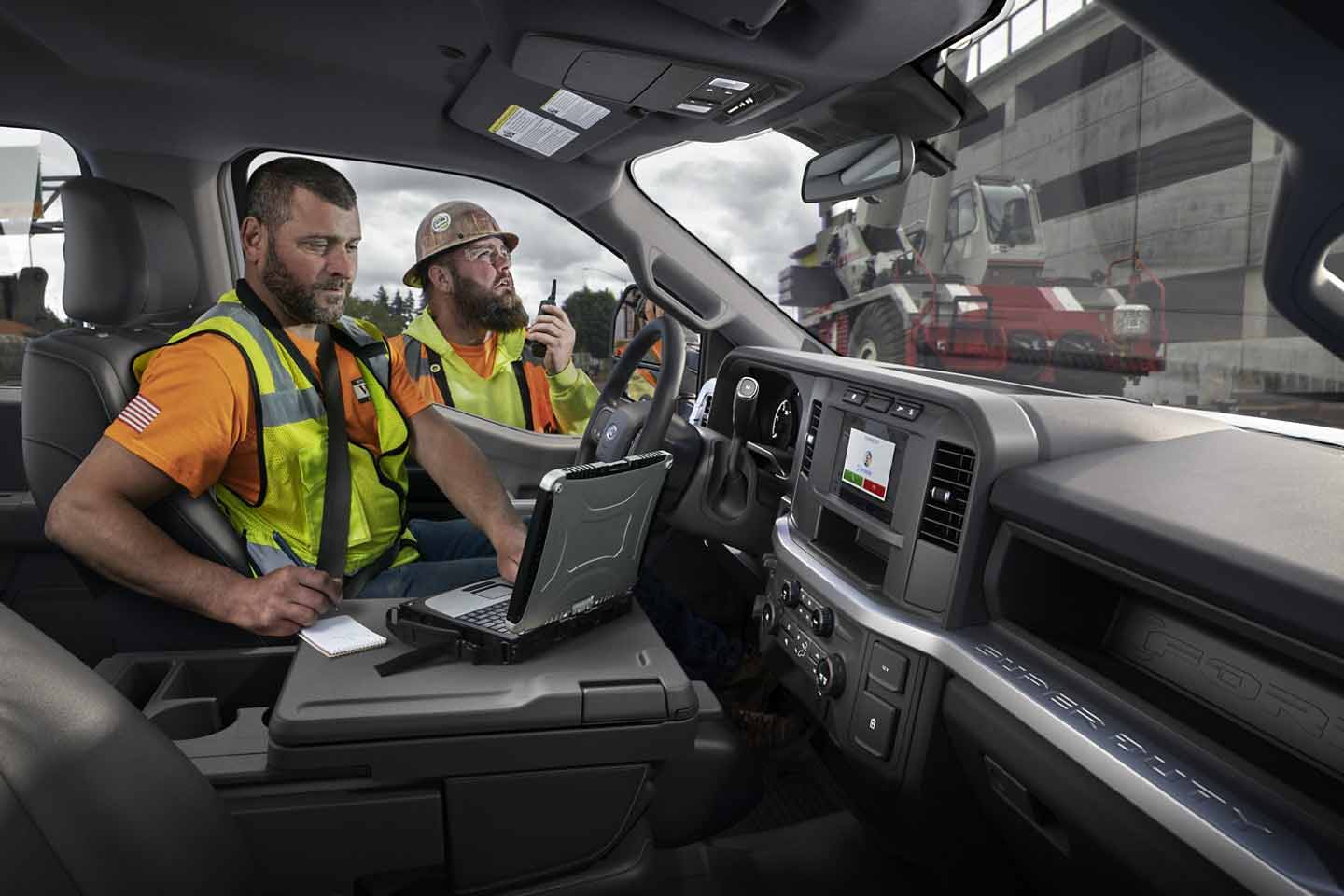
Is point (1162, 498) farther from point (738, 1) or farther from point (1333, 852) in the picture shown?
point (738, 1)

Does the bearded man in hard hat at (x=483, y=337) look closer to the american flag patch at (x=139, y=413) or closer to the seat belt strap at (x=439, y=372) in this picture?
the seat belt strap at (x=439, y=372)

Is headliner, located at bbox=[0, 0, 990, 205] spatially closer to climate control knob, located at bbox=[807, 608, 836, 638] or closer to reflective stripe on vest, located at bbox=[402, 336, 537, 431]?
reflective stripe on vest, located at bbox=[402, 336, 537, 431]

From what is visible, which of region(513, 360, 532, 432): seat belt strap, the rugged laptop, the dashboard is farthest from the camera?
region(513, 360, 532, 432): seat belt strap

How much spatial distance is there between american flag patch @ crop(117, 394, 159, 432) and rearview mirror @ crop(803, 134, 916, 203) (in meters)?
1.66

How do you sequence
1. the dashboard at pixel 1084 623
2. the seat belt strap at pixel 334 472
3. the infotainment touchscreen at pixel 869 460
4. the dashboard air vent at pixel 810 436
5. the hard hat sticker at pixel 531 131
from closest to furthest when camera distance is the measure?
the dashboard at pixel 1084 623
the infotainment touchscreen at pixel 869 460
the dashboard air vent at pixel 810 436
the seat belt strap at pixel 334 472
the hard hat sticker at pixel 531 131

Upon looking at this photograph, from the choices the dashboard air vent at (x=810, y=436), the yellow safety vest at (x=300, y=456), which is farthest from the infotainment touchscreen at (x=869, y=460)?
the yellow safety vest at (x=300, y=456)

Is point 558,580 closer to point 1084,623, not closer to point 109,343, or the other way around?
point 1084,623

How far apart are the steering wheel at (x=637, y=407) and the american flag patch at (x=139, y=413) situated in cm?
94

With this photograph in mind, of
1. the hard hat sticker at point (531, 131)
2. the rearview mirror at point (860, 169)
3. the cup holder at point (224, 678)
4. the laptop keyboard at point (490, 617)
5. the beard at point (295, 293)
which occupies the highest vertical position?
the hard hat sticker at point (531, 131)

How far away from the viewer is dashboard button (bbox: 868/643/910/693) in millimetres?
1352

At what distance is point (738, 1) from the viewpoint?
176 centimetres

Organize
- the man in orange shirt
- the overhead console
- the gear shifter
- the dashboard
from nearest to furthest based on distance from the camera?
the dashboard → the man in orange shirt → the overhead console → the gear shifter

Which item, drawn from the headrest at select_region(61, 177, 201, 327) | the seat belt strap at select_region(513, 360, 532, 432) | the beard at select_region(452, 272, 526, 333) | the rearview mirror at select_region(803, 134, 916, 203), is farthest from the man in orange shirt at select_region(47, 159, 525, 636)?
the beard at select_region(452, 272, 526, 333)

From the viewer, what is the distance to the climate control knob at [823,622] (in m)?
1.55
